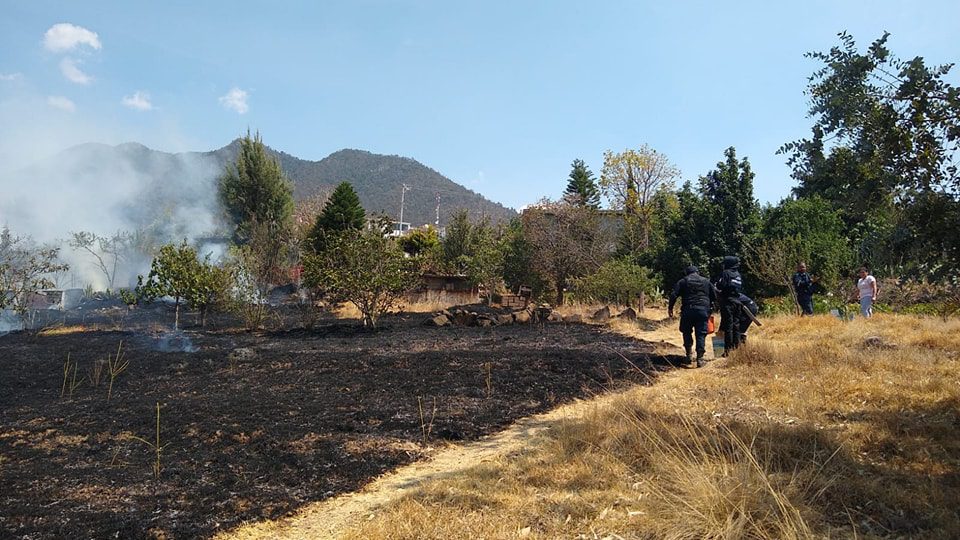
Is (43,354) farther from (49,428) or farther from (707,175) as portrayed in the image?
(707,175)

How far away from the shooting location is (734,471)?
11.2ft

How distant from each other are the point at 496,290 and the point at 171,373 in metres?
17.4

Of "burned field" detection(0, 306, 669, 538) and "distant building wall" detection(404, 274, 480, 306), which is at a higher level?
"distant building wall" detection(404, 274, 480, 306)

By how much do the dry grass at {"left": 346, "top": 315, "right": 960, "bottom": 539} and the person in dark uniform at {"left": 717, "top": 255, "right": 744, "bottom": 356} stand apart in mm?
2421

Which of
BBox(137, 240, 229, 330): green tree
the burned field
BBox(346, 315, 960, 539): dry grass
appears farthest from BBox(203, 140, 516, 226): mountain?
BBox(346, 315, 960, 539): dry grass

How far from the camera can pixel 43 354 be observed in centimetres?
1003

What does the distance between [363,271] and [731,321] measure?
7.99 m

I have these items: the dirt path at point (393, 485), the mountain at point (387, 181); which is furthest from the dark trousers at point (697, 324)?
the mountain at point (387, 181)

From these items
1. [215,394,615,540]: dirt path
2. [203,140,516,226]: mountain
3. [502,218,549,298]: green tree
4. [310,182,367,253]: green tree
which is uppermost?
[203,140,516,226]: mountain

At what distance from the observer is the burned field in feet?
12.0

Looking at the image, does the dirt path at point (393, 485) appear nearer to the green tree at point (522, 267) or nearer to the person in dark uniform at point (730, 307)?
the person in dark uniform at point (730, 307)

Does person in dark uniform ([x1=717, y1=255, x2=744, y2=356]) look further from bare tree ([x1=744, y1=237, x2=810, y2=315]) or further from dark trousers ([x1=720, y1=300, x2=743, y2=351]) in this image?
bare tree ([x1=744, y1=237, x2=810, y2=315])

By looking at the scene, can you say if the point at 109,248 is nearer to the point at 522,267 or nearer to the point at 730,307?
the point at 522,267

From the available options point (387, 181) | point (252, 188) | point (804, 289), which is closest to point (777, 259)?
point (804, 289)
